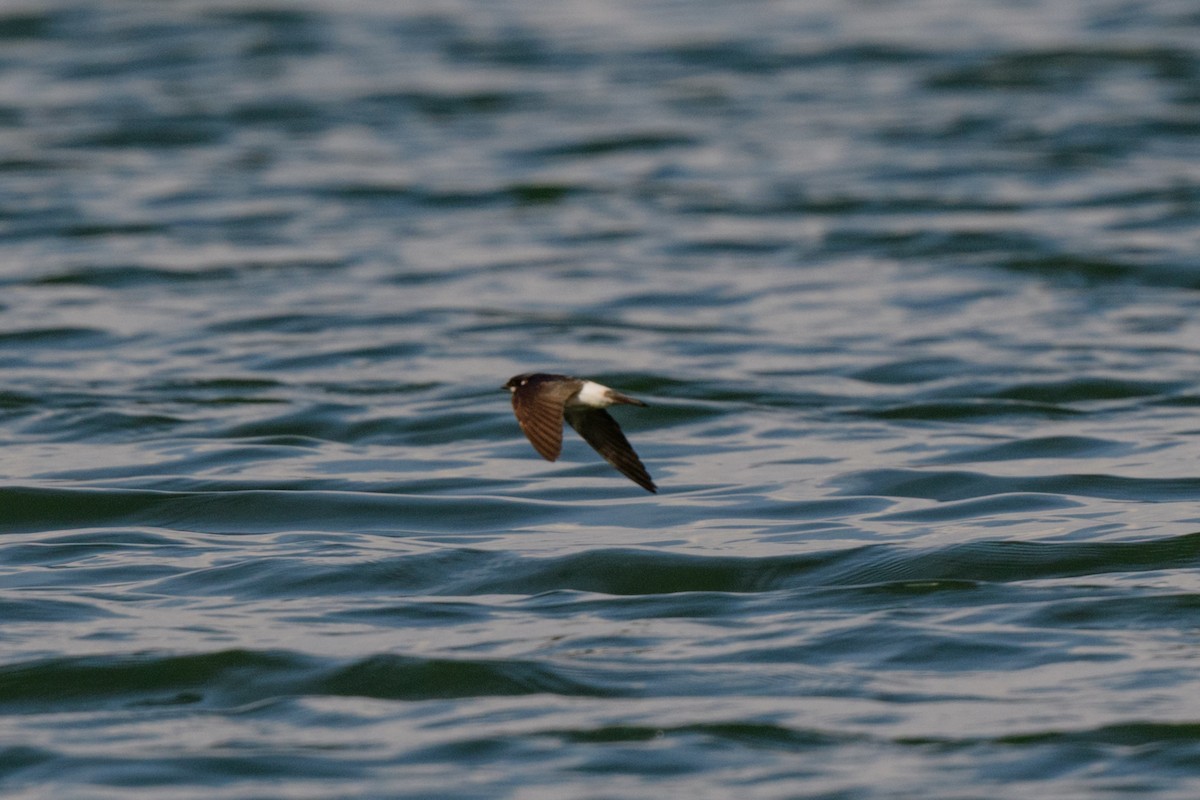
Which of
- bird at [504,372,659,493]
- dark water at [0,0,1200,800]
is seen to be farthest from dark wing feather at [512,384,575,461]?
dark water at [0,0,1200,800]

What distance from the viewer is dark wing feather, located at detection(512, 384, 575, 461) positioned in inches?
256

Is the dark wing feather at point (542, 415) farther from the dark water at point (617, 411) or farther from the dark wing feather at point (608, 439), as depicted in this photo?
the dark water at point (617, 411)

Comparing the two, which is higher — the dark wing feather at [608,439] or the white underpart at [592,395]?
the white underpart at [592,395]

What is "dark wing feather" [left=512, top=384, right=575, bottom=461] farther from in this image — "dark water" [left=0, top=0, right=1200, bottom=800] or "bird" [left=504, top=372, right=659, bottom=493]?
"dark water" [left=0, top=0, right=1200, bottom=800]

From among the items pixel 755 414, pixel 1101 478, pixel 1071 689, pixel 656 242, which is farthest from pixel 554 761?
pixel 656 242

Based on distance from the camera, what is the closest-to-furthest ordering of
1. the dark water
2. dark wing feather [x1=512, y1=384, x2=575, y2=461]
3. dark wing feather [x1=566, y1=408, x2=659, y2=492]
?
the dark water → dark wing feather [x1=512, y1=384, x2=575, y2=461] → dark wing feather [x1=566, y1=408, x2=659, y2=492]

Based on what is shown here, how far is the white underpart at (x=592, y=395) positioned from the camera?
6.82 meters

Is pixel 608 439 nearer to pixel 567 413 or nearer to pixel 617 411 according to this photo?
pixel 567 413

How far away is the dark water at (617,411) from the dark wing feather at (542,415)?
71cm

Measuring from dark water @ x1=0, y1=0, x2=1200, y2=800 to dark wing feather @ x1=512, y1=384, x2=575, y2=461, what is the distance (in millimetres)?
712

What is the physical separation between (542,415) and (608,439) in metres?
0.69

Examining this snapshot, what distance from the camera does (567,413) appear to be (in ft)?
23.8

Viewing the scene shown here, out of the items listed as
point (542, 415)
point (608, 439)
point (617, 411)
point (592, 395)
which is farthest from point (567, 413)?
point (617, 411)

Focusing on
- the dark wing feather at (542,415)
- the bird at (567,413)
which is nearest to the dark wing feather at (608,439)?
the bird at (567,413)
